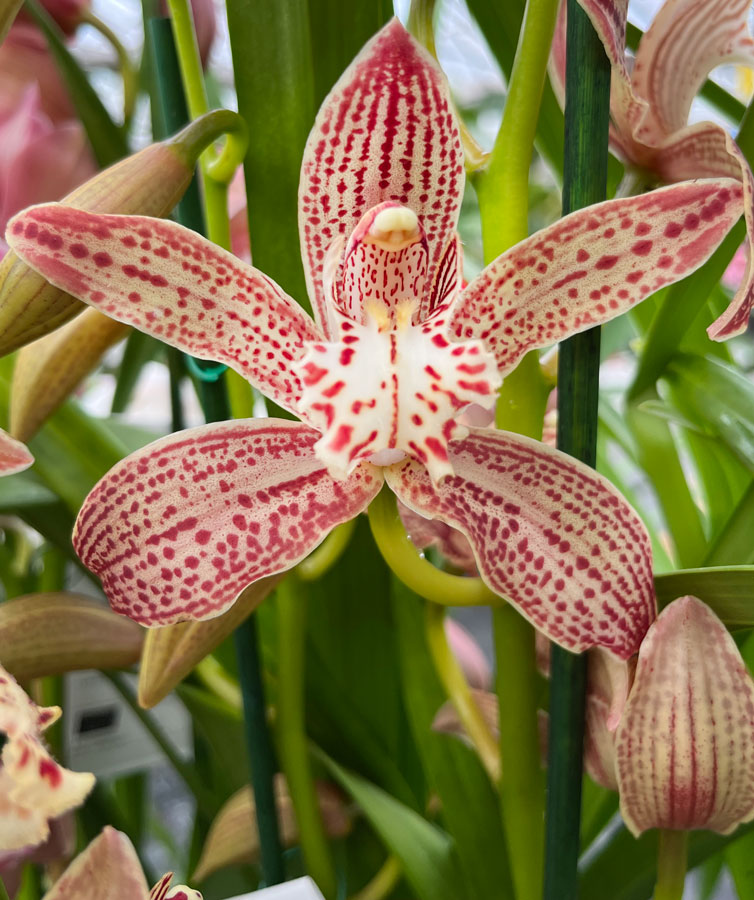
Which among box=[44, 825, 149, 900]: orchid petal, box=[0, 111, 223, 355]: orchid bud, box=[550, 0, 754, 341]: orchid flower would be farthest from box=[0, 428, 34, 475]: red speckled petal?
box=[550, 0, 754, 341]: orchid flower

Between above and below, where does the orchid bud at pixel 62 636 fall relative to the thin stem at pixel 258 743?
above

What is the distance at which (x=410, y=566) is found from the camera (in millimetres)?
332

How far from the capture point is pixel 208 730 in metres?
0.52

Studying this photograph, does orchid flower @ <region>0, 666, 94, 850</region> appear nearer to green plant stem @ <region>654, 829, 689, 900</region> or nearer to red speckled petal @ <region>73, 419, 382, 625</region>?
red speckled petal @ <region>73, 419, 382, 625</region>

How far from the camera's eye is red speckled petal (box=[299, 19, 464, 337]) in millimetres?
299

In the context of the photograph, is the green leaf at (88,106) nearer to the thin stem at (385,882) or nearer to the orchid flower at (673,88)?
the orchid flower at (673,88)

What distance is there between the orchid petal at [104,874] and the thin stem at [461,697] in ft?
0.51

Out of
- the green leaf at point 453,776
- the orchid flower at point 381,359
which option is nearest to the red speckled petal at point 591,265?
the orchid flower at point 381,359

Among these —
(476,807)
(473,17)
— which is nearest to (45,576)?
(476,807)

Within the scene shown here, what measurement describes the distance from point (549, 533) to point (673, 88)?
19 cm

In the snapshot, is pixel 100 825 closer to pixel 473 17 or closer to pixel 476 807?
pixel 476 807

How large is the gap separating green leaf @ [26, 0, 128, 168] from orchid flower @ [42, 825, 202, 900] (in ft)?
1.17

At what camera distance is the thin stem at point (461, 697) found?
414 millimetres

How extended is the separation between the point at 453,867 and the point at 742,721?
212 mm
